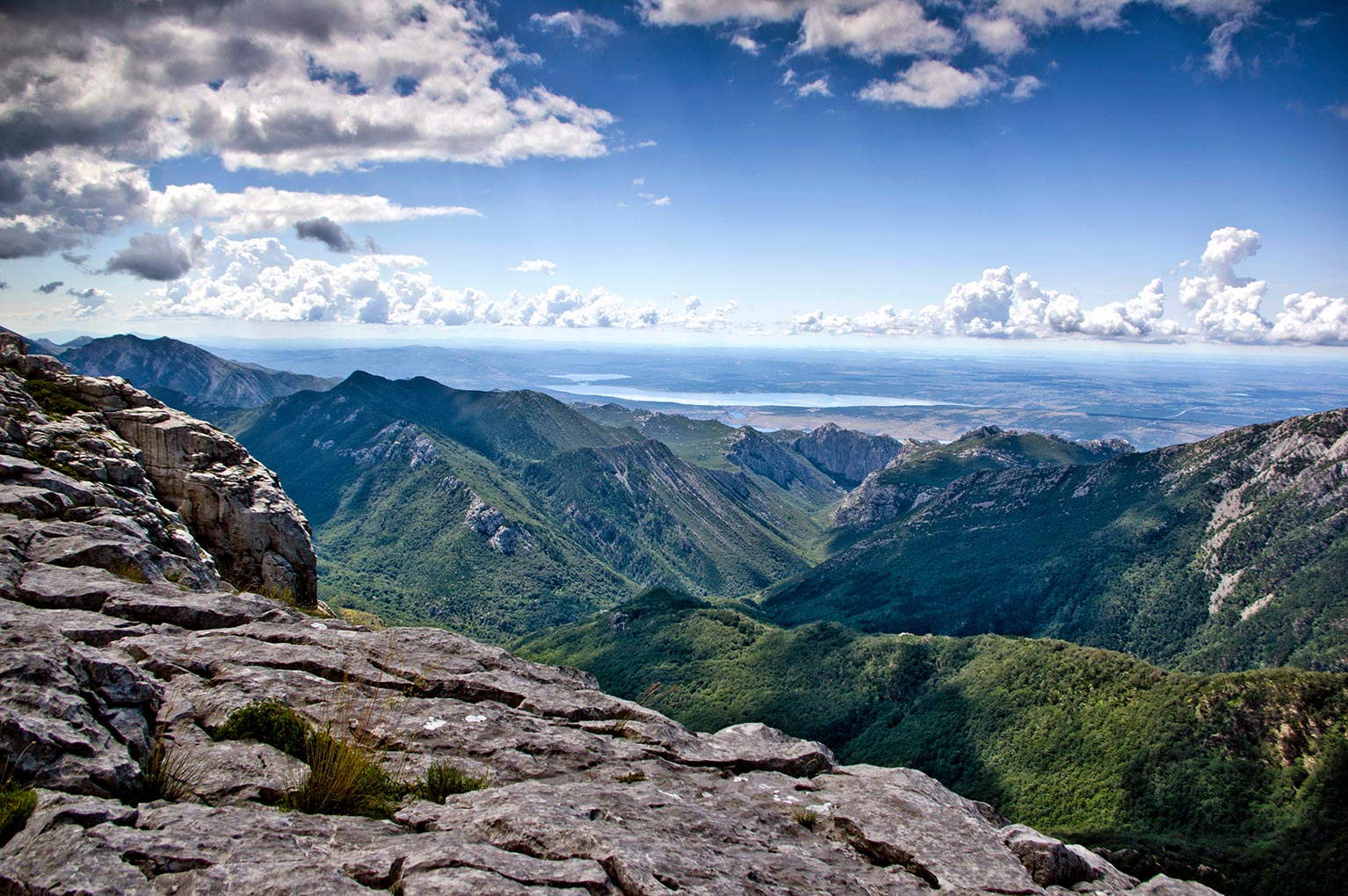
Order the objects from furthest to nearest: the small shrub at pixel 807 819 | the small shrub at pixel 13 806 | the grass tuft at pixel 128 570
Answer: the grass tuft at pixel 128 570
the small shrub at pixel 807 819
the small shrub at pixel 13 806

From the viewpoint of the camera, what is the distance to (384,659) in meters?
22.3

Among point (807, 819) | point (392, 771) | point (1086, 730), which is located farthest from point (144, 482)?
point (1086, 730)

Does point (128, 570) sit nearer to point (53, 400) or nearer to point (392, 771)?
point (392, 771)

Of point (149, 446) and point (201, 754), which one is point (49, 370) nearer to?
point (149, 446)

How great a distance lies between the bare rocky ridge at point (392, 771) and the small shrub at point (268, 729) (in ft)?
1.84

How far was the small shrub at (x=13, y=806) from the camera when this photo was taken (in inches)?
383

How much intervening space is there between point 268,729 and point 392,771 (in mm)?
3018

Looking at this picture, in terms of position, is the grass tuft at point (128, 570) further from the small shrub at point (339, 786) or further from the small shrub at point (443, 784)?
the small shrub at point (443, 784)

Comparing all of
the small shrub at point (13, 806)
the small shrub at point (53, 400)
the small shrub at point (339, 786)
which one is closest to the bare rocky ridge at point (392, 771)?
the small shrub at point (13, 806)

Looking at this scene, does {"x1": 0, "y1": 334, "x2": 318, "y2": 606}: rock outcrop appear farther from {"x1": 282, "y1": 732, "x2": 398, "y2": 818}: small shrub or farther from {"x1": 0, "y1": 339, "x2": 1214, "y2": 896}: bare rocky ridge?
{"x1": 282, "y1": 732, "x2": 398, "y2": 818}: small shrub

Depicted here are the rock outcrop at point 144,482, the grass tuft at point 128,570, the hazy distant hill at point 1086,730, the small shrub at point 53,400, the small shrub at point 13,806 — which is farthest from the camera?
the hazy distant hill at point 1086,730

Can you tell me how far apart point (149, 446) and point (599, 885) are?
46183mm

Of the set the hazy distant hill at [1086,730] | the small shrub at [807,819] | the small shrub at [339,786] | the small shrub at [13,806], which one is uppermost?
the small shrub at [13,806]

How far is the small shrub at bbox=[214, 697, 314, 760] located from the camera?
14.9 m
